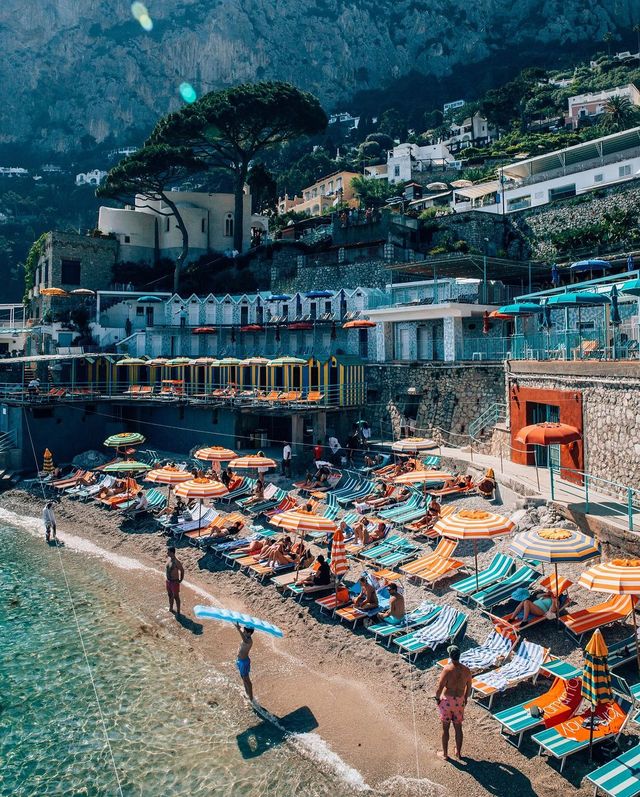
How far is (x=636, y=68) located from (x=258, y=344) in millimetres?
89850

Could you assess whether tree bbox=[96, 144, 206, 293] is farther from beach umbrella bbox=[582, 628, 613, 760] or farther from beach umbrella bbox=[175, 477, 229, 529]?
beach umbrella bbox=[582, 628, 613, 760]

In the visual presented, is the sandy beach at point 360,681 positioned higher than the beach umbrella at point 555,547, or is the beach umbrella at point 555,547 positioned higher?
the beach umbrella at point 555,547

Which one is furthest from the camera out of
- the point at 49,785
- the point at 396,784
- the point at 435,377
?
the point at 435,377

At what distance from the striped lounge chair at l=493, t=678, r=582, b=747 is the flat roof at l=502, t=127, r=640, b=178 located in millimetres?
42518

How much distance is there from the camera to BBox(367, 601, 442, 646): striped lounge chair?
12.6 m

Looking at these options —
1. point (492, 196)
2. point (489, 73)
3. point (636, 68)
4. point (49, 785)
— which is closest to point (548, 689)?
point (49, 785)

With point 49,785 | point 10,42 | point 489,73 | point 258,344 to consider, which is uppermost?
point 10,42

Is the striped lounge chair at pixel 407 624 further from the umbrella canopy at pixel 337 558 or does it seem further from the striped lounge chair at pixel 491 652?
the umbrella canopy at pixel 337 558

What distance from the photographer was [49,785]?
32.6 feet

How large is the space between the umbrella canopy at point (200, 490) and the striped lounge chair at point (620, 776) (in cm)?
1302

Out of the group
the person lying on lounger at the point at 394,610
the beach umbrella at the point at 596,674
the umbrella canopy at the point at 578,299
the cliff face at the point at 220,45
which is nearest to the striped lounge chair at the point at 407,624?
the person lying on lounger at the point at 394,610

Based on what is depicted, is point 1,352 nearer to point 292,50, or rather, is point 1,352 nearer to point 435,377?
point 435,377

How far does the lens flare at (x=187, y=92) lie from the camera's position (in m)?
111

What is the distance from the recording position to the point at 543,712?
933cm
